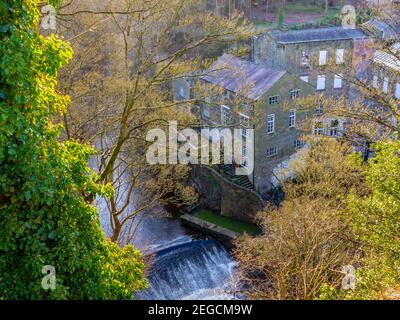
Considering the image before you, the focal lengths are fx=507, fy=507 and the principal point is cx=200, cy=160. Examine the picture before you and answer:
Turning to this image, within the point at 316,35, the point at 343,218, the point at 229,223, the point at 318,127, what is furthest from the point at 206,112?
the point at 343,218

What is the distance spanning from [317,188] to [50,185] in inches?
652

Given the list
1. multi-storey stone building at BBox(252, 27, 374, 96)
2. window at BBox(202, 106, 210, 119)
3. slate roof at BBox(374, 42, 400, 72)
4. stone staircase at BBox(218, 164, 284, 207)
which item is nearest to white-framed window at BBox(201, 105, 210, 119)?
window at BBox(202, 106, 210, 119)

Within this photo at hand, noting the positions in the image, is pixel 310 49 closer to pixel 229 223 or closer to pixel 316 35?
pixel 316 35

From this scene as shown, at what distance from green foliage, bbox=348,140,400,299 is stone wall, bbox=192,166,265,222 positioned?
1705 cm

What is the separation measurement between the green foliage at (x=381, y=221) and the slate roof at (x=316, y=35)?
26.5 metres

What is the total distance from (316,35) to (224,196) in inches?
608

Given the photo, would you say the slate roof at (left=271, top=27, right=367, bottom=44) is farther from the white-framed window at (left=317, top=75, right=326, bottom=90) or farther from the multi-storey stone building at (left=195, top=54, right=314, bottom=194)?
the multi-storey stone building at (left=195, top=54, right=314, bottom=194)

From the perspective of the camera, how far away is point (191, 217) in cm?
Result: 3164

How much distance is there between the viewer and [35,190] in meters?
8.43

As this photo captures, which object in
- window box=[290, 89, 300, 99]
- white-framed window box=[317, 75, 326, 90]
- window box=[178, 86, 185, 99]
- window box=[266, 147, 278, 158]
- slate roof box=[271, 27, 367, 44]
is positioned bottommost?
window box=[266, 147, 278, 158]

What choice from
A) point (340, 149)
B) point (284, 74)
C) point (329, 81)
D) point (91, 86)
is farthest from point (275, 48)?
point (91, 86)

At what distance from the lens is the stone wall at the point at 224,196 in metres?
30.9

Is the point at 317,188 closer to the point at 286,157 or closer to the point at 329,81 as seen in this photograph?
the point at 286,157

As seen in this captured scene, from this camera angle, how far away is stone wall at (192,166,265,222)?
101ft
